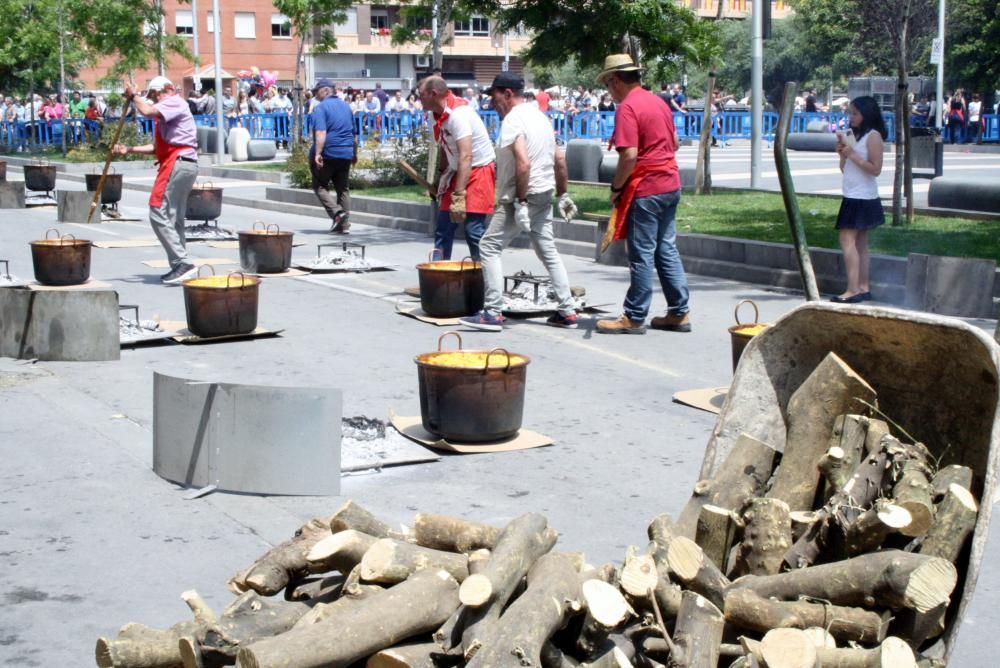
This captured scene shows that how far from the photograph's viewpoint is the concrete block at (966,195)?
634 inches

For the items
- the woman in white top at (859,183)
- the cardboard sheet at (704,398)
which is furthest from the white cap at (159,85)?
the cardboard sheet at (704,398)

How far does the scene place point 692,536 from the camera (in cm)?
427

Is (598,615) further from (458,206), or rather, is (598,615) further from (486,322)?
(458,206)

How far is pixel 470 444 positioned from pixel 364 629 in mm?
3302

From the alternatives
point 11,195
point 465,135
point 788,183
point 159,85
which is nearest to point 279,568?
point 788,183

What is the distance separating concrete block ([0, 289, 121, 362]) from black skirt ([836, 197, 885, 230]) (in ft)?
19.6

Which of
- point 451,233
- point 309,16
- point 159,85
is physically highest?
point 309,16

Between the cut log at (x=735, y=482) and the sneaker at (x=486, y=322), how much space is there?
5.67m

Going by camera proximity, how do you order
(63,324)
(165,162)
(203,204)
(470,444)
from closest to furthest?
(470,444) → (63,324) → (165,162) → (203,204)

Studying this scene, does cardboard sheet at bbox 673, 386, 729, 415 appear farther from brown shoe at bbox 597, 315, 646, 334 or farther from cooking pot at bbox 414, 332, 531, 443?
brown shoe at bbox 597, 315, 646, 334

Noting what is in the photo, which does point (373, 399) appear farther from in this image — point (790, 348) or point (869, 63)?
point (869, 63)

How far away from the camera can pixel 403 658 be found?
11.6ft

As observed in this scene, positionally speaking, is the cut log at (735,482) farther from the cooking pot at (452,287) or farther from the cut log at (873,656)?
the cooking pot at (452,287)

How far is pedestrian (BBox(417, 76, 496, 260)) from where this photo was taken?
35.4 ft
